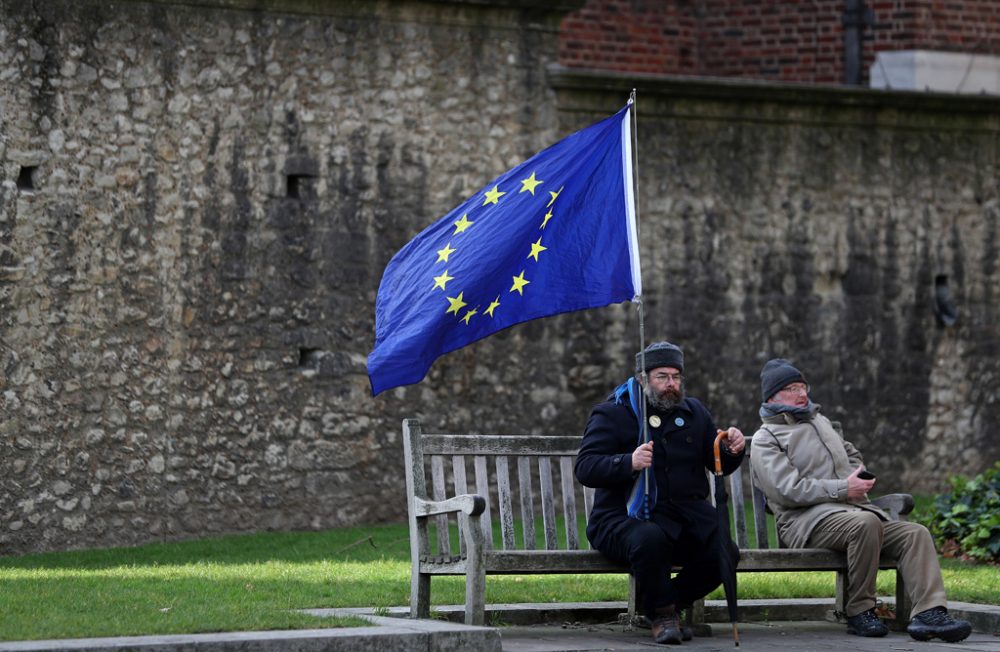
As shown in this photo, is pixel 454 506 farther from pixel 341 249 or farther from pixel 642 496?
pixel 341 249

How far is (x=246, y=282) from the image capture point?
1245 cm

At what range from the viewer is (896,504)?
872cm

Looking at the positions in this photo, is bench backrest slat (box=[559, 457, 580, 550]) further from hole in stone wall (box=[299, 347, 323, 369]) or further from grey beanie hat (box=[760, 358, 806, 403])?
hole in stone wall (box=[299, 347, 323, 369])

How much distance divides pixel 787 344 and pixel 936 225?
1.88 meters

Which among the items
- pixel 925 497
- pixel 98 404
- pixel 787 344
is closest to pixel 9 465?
pixel 98 404

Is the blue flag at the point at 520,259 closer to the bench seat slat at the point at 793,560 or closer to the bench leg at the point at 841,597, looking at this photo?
the bench seat slat at the point at 793,560

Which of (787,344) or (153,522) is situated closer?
(153,522)

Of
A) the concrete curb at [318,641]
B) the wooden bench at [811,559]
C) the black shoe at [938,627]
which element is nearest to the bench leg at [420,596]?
the concrete curb at [318,641]

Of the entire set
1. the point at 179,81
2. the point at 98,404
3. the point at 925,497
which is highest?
the point at 179,81

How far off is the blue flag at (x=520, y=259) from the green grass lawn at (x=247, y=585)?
1.28 m

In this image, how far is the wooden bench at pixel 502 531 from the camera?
24.4ft

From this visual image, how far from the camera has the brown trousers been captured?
8023 millimetres

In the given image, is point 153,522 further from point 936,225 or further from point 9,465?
point 936,225

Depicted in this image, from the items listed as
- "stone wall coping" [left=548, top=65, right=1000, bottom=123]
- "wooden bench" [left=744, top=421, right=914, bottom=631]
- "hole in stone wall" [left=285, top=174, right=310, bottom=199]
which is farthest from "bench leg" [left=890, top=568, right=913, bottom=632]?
"stone wall coping" [left=548, top=65, right=1000, bottom=123]
